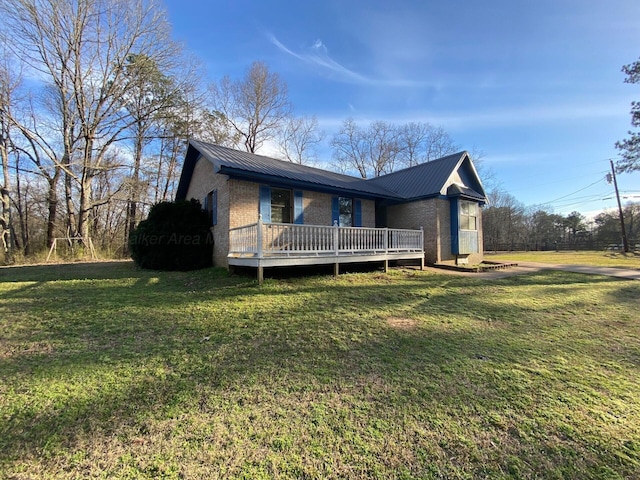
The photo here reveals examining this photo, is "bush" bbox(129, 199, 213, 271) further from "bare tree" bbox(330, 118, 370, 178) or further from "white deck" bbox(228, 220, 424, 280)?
"bare tree" bbox(330, 118, 370, 178)

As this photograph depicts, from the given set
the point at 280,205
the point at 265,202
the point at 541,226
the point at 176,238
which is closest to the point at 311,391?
the point at 265,202

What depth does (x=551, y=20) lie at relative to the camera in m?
9.77

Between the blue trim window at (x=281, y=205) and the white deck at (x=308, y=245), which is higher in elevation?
the blue trim window at (x=281, y=205)

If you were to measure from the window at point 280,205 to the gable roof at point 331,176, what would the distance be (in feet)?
1.16

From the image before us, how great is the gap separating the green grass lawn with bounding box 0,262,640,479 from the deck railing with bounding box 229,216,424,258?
7.47 feet

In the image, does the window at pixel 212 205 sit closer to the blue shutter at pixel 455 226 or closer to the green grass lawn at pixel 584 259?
the blue shutter at pixel 455 226

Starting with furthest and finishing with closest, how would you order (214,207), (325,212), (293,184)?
(325,212), (214,207), (293,184)

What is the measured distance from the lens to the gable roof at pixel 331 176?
9531 millimetres

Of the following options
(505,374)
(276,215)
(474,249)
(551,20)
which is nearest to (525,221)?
(474,249)

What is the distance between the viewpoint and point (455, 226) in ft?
43.7

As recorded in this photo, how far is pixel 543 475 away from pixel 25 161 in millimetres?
28189

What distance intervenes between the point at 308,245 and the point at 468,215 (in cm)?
932

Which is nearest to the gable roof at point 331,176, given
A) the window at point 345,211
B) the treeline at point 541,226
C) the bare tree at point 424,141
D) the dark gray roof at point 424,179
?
the dark gray roof at point 424,179

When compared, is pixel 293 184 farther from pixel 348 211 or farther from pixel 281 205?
pixel 348 211
